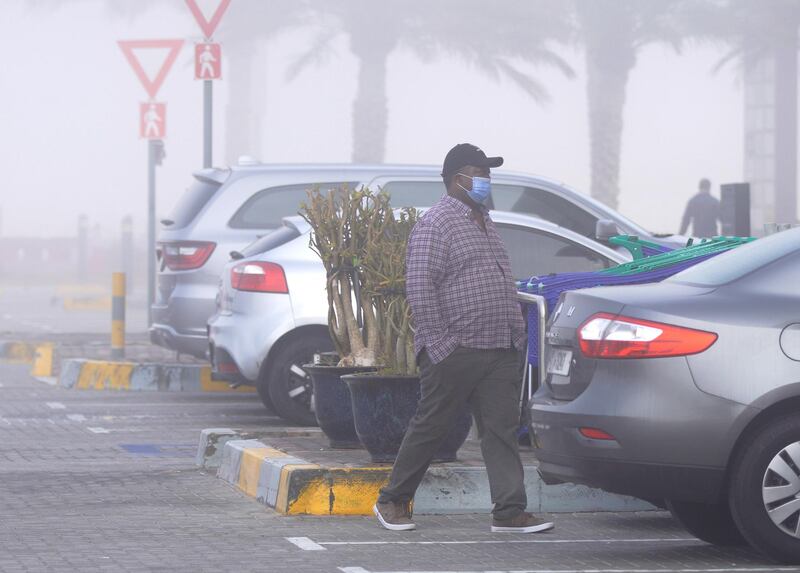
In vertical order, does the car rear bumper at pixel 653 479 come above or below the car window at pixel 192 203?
below

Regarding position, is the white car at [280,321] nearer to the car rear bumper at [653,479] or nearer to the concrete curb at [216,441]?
the concrete curb at [216,441]

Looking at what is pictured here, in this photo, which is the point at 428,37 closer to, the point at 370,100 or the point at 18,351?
the point at 370,100

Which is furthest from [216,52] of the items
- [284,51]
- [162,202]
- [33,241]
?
[33,241]

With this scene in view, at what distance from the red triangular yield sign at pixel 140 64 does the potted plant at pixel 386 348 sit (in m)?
9.29

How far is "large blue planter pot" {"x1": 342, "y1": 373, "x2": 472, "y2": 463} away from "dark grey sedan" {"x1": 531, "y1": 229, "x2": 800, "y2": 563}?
5.60 feet

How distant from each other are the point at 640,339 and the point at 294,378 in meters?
5.26

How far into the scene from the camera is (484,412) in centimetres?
764

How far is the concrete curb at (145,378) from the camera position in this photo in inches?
595

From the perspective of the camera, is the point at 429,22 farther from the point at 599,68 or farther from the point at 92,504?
the point at 92,504

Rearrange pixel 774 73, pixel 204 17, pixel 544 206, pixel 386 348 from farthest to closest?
1. pixel 774 73
2. pixel 204 17
3. pixel 544 206
4. pixel 386 348

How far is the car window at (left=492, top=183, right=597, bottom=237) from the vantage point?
42.0ft

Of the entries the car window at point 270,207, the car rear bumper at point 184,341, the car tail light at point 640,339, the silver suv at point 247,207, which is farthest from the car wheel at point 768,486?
the car rear bumper at point 184,341

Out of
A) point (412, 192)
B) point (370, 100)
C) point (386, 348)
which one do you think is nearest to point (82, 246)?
point (370, 100)

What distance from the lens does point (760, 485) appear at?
6.71 metres
